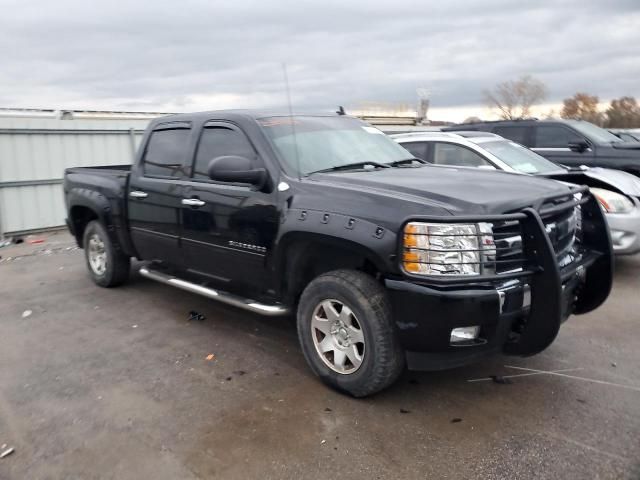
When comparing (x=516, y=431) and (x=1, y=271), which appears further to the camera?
(x=1, y=271)

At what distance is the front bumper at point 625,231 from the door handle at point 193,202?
452cm

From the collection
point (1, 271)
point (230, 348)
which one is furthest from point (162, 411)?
point (1, 271)

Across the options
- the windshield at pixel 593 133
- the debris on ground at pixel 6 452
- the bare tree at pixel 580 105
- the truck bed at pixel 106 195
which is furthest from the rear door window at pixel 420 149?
the bare tree at pixel 580 105

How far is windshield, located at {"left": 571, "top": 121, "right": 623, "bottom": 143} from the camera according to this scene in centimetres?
954

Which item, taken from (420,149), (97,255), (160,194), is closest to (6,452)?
(160,194)

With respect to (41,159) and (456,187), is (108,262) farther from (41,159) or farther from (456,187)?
(41,159)

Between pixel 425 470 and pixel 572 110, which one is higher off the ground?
pixel 572 110

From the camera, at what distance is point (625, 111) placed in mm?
42750

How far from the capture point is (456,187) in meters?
3.62

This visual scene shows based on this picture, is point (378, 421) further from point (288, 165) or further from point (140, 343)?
point (140, 343)

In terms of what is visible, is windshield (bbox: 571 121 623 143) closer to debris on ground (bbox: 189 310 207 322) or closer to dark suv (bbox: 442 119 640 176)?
dark suv (bbox: 442 119 640 176)

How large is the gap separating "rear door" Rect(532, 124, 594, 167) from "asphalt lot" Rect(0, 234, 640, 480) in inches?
191

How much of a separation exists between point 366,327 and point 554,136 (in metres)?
7.83

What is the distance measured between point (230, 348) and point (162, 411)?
3.54ft
